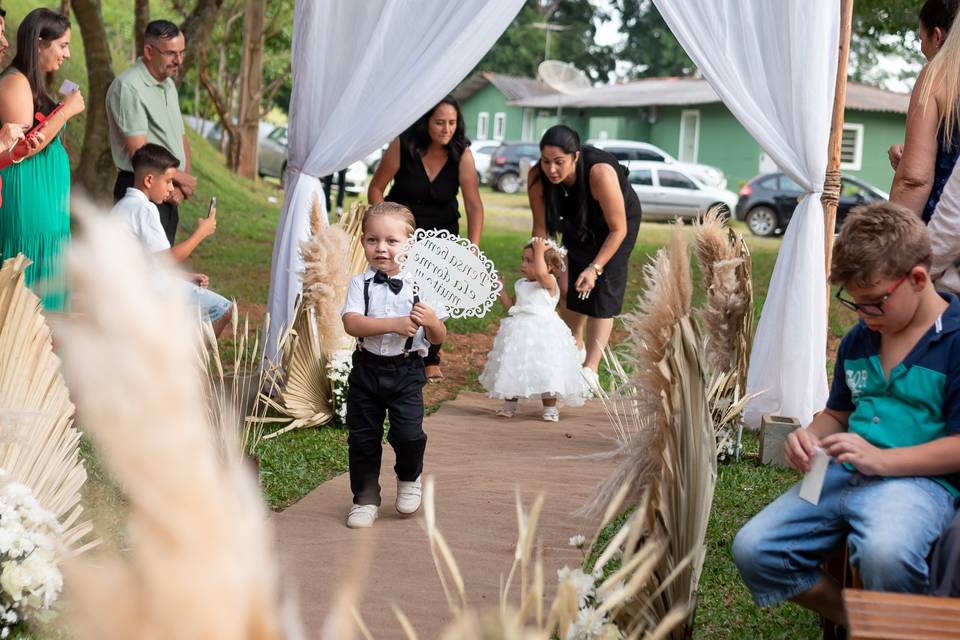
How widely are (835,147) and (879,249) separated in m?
3.61

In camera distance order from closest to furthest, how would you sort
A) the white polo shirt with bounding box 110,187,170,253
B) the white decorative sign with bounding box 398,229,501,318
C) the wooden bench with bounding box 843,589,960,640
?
the wooden bench with bounding box 843,589,960,640, the white decorative sign with bounding box 398,229,501,318, the white polo shirt with bounding box 110,187,170,253

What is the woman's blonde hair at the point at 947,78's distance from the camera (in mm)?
3828

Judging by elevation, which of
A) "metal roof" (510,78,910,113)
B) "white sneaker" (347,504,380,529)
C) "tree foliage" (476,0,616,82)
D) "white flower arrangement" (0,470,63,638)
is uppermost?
"tree foliage" (476,0,616,82)

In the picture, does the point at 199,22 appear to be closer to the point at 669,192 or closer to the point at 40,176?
the point at 40,176

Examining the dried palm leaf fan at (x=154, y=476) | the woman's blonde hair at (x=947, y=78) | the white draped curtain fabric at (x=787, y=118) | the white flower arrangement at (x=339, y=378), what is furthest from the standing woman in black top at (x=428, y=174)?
the dried palm leaf fan at (x=154, y=476)

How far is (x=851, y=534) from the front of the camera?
2797mm

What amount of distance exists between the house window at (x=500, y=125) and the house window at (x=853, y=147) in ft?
55.8

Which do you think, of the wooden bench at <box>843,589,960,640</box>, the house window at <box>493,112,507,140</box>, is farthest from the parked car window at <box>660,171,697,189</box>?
the wooden bench at <box>843,589,960,640</box>

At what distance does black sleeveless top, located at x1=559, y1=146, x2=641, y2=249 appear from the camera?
673 centimetres

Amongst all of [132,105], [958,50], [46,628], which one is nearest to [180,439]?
[46,628]

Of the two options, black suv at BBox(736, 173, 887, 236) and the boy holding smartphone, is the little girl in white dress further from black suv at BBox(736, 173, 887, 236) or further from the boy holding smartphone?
black suv at BBox(736, 173, 887, 236)

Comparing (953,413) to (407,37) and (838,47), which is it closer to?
(838,47)

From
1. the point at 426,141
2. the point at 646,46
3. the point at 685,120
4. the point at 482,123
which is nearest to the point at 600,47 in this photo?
the point at 646,46

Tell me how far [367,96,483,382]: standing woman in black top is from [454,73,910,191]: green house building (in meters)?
29.5
